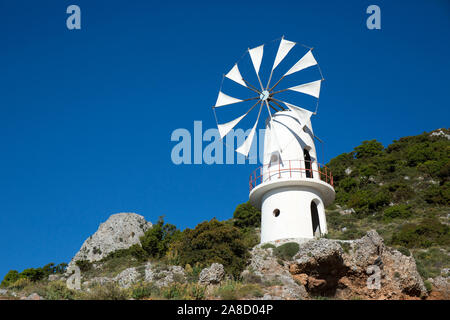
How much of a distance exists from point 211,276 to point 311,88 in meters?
11.5

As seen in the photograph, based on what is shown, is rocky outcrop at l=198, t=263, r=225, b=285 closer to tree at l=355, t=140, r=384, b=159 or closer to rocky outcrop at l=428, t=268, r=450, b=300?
rocky outcrop at l=428, t=268, r=450, b=300

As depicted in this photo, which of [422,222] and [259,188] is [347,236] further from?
[259,188]

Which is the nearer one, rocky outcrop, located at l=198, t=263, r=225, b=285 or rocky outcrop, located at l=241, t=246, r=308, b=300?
rocky outcrop, located at l=241, t=246, r=308, b=300

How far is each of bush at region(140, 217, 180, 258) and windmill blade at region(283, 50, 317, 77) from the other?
15.5 meters

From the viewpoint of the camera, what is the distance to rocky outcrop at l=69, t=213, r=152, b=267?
5156 centimetres

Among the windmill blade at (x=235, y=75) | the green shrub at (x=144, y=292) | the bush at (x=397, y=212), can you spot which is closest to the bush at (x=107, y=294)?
the green shrub at (x=144, y=292)

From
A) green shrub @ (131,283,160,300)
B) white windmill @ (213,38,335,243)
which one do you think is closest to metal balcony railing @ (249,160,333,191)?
white windmill @ (213,38,335,243)

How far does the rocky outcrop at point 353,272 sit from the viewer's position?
57.5 ft

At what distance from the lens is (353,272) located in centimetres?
1798

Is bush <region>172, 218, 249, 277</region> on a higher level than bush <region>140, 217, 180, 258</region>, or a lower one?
lower

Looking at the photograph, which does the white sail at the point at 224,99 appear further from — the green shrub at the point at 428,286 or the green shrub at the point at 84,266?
the green shrub at the point at 84,266

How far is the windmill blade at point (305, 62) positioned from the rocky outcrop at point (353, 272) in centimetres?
951

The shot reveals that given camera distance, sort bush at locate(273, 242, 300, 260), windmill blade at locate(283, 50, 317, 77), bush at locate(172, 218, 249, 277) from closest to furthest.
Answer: bush at locate(273, 242, 300, 260), bush at locate(172, 218, 249, 277), windmill blade at locate(283, 50, 317, 77)
